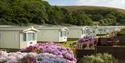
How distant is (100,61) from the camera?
14.4m

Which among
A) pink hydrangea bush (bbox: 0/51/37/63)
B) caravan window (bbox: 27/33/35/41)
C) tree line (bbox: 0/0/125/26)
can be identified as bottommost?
tree line (bbox: 0/0/125/26)

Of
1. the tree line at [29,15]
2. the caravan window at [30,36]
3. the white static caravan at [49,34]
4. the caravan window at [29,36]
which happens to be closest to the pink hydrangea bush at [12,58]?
the caravan window at [29,36]

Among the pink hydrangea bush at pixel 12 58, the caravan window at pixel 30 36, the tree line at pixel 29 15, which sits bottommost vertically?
the tree line at pixel 29 15

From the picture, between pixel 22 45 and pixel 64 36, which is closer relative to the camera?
pixel 22 45

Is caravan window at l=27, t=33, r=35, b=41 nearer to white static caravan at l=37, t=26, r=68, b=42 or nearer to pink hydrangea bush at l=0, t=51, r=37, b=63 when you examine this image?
white static caravan at l=37, t=26, r=68, b=42

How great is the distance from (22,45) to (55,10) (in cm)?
4979

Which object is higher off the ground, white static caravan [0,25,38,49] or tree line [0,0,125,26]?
white static caravan [0,25,38,49]

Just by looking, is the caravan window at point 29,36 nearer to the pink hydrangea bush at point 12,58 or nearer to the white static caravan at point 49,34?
the white static caravan at point 49,34

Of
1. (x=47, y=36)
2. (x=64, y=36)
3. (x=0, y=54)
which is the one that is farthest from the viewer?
(x=64, y=36)

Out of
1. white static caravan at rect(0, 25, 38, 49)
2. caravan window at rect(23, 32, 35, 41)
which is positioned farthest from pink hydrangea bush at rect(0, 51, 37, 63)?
caravan window at rect(23, 32, 35, 41)

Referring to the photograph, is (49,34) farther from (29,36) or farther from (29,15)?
(29,15)

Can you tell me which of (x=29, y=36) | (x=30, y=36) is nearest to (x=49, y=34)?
(x=30, y=36)

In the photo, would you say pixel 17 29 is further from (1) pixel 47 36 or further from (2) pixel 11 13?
(2) pixel 11 13

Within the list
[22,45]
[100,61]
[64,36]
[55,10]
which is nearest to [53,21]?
[55,10]
